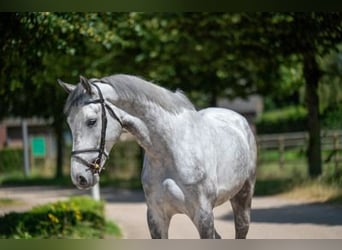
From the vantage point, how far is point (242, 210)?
554 cm

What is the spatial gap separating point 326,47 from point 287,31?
1285 millimetres

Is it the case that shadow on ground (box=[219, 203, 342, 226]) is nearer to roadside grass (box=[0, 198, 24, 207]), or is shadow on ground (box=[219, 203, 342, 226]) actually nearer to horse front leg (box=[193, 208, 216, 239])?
horse front leg (box=[193, 208, 216, 239])

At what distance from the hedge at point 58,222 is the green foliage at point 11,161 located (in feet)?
32.8

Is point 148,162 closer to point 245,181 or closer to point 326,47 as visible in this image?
point 245,181

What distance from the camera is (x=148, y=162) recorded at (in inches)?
185

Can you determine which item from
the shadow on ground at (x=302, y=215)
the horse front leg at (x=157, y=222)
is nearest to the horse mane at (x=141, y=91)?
the horse front leg at (x=157, y=222)

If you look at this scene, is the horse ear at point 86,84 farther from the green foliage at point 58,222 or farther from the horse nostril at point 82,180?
the green foliage at point 58,222

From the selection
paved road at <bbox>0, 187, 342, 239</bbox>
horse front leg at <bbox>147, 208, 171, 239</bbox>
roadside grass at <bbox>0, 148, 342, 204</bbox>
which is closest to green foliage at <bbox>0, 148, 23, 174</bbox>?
roadside grass at <bbox>0, 148, 342, 204</bbox>

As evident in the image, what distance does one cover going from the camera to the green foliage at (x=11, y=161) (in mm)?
18469

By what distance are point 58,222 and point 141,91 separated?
377cm

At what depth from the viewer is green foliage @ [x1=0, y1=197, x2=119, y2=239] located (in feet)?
24.7

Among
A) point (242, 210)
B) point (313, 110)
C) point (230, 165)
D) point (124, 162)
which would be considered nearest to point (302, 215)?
point (242, 210)

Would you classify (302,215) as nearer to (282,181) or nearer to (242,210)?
(242,210)

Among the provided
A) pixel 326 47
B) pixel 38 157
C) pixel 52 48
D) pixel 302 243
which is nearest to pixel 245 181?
pixel 302 243
